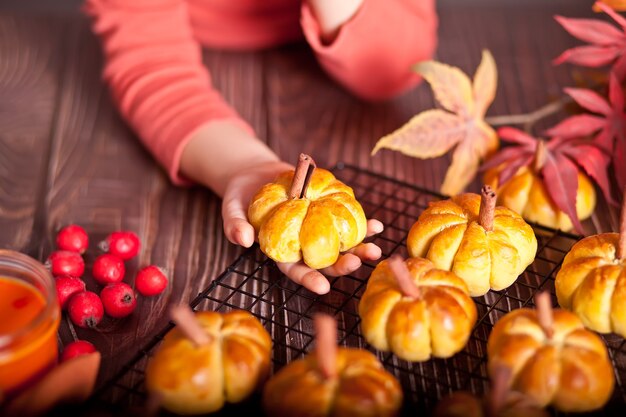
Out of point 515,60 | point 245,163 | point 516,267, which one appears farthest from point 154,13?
point 516,267

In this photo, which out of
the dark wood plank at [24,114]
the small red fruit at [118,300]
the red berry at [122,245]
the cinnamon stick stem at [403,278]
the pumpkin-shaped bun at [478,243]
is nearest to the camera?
the cinnamon stick stem at [403,278]

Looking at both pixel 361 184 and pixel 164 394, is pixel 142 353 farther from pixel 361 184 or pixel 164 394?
pixel 361 184

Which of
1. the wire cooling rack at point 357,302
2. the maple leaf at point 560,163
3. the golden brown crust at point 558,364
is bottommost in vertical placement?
the wire cooling rack at point 357,302

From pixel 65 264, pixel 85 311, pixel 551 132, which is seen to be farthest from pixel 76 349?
Result: pixel 551 132

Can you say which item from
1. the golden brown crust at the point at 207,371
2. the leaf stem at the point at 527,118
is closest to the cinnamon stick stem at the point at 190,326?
the golden brown crust at the point at 207,371

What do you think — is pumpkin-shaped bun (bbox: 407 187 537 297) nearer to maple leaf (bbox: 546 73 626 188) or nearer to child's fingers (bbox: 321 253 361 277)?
child's fingers (bbox: 321 253 361 277)

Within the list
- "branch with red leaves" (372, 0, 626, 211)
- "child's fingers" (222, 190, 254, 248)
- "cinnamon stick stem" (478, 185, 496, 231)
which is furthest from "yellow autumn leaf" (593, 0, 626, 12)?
"child's fingers" (222, 190, 254, 248)

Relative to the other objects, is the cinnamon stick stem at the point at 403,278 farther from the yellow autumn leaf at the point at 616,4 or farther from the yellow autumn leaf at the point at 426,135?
the yellow autumn leaf at the point at 616,4
